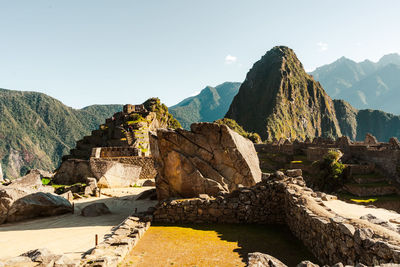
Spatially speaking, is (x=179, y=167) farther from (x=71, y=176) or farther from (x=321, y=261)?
(x=71, y=176)

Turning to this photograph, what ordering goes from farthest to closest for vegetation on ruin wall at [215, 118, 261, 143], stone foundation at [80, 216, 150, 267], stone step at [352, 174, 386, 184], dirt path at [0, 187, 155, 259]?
1. vegetation on ruin wall at [215, 118, 261, 143]
2. stone step at [352, 174, 386, 184]
3. dirt path at [0, 187, 155, 259]
4. stone foundation at [80, 216, 150, 267]

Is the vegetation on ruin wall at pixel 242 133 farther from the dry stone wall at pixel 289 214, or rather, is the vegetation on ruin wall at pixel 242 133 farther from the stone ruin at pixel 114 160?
the dry stone wall at pixel 289 214

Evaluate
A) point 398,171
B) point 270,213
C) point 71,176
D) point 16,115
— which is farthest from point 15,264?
point 16,115

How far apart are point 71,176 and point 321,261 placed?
24.8 metres

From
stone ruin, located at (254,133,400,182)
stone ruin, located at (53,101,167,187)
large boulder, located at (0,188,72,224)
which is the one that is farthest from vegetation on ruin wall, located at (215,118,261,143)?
large boulder, located at (0,188,72,224)

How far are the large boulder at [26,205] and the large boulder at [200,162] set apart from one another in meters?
5.62

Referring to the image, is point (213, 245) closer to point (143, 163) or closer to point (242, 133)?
point (143, 163)

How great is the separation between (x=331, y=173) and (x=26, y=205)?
127ft

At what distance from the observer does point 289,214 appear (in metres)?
10.1

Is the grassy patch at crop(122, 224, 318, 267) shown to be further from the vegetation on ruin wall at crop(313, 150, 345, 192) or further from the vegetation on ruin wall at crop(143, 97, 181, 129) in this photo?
the vegetation on ruin wall at crop(143, 97, 181, 129)

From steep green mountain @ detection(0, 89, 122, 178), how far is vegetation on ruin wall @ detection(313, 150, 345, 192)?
337 ft

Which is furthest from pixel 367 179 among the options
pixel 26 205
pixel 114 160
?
pixel 26 205

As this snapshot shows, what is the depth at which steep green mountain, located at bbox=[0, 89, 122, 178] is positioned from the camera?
10769cm

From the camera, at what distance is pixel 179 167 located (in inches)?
518
